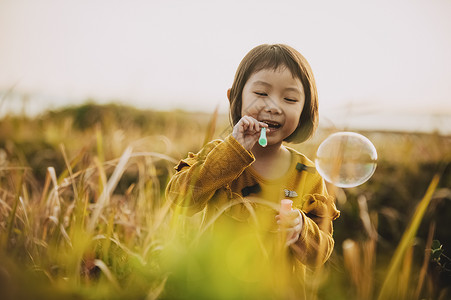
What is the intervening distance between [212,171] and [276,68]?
493 mm

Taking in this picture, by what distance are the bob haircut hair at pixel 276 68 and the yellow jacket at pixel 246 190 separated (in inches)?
8.5

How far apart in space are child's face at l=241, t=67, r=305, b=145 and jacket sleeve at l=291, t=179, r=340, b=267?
368mm

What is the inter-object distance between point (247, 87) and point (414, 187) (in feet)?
8.51

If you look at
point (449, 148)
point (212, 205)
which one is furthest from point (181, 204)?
point (449, 148)

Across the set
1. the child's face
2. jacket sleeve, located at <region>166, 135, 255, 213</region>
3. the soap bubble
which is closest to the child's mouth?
the child's face

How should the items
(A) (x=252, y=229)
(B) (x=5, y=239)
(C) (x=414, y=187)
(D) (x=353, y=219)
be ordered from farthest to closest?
(C) (x=414, y=187), (D) (x=353, y=219), (A) (x=252, y=229), (B) (x=5, y=239)

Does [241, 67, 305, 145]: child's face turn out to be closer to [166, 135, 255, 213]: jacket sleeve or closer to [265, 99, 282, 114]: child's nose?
[265, 99, 282, 114]: child's nose

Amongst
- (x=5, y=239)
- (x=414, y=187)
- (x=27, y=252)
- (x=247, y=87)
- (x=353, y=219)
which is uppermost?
(x=247, y=87)

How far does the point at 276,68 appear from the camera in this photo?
1428 mm

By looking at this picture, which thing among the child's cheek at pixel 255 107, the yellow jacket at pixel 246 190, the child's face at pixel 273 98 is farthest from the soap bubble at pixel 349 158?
the child's cheek at pixel 255 107

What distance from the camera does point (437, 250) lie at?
1.45 meters

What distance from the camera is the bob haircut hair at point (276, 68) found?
4.80 ft

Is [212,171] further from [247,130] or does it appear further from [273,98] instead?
[273,98]

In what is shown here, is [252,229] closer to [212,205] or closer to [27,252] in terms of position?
[212,205]
